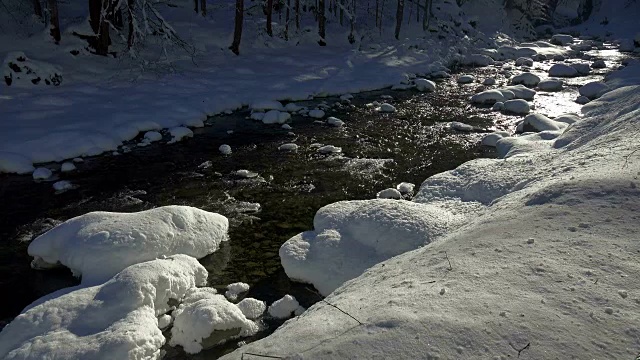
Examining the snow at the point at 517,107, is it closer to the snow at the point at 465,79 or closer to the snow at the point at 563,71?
the snow at the point at 465,79

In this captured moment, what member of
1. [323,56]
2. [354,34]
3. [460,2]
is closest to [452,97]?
[323,56]

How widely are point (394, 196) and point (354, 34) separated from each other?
20003 mm

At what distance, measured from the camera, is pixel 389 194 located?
889cm

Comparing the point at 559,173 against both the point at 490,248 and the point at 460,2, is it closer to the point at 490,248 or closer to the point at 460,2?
the point at 490,248

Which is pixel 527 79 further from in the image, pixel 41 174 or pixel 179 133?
pixel 41 174

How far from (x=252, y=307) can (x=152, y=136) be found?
7.63 meters

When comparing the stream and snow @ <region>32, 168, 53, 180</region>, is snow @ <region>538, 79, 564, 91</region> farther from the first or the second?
snow @ <region>32, 168, 53, 180</region>

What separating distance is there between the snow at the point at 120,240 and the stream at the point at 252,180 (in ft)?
0.86

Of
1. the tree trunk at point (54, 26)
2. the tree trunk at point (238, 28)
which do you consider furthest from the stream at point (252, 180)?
the tree trunk at point (54, 26)

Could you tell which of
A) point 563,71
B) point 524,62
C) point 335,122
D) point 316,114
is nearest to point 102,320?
point 335,122

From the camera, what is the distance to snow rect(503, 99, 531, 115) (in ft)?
48.1

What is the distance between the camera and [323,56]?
880 inches

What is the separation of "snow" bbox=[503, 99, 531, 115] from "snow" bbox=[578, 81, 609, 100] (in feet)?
8.46

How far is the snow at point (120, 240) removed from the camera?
643 centimetres
